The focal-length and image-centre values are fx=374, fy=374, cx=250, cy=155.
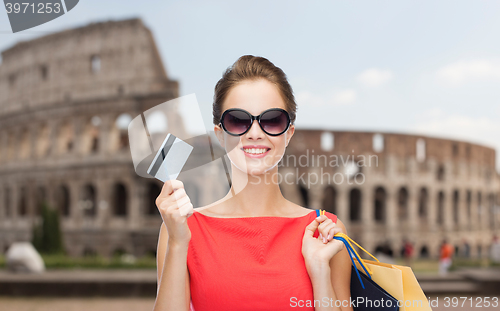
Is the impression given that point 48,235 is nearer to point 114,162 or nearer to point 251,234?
point 114,162

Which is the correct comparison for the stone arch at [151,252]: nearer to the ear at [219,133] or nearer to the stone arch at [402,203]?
the ear at [219,133]

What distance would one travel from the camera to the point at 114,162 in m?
19.2

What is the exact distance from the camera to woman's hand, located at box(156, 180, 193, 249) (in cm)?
120

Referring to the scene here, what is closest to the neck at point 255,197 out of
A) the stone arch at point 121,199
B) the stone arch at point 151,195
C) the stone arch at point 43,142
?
the stone arch at point 151,195

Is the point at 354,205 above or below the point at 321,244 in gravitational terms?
below

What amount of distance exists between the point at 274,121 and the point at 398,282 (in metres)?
0.70

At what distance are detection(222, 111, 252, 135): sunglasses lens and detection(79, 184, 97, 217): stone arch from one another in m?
20.3

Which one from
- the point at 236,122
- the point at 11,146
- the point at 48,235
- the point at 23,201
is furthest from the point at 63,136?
the point at 236,122

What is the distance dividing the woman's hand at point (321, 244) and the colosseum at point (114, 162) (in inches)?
599

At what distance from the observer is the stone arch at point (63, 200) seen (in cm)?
2023

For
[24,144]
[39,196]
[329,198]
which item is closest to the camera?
[39,196]

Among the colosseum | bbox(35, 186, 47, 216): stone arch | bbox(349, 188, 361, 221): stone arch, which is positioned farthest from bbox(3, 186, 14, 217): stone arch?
bbox(349, 188, 361, 221): stone arch

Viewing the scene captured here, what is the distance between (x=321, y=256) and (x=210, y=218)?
432 millimetres

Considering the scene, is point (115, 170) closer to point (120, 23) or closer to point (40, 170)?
point (40, 170)
